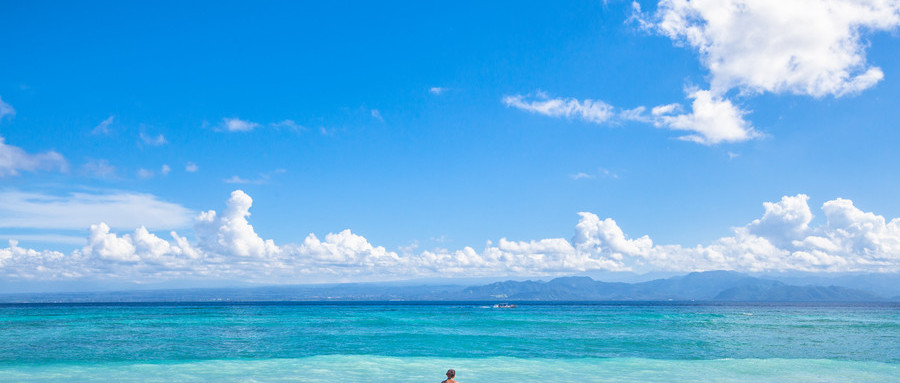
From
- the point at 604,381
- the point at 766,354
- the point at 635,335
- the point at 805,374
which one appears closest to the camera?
the point at 604,381

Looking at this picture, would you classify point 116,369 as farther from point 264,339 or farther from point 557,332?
point 557,332

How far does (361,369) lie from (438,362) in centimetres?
497

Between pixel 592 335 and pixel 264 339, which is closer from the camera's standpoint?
pixel 264 339

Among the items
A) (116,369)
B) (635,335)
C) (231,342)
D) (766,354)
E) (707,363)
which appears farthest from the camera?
(635,335)

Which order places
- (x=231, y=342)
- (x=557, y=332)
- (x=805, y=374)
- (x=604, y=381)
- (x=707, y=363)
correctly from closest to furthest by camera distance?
(x=604, y=381), (x=805, y=374), (x=707, y=363), (x=231, y=342), (x=557, y=332)

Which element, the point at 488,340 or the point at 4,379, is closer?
the point at 4,379

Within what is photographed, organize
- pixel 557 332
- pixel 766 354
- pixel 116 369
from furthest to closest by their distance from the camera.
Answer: pixel 557 332 → pixel 766 354 → pixel 116 369

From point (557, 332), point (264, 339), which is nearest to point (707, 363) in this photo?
point (557, 332)

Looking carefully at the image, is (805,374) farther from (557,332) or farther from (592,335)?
(557,332)

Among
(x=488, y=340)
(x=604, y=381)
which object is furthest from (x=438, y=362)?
(x=488, y=340)

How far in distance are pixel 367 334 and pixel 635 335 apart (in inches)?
926

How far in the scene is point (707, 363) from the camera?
31.5m

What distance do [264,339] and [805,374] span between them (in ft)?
123

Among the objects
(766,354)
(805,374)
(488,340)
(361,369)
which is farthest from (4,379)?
(766,354)
